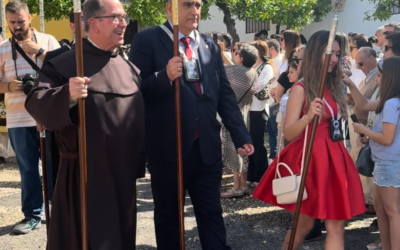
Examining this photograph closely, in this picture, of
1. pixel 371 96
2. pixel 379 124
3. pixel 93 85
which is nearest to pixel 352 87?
pixel 379 124

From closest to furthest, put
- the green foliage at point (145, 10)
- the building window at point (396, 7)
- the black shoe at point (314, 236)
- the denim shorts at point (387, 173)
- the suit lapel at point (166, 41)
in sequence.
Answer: the suit lapel at point (166, 41) → the denim shorts at point (387, 173) → the black shoe at point (314, 236) → the green foliage at point (145, 10) → the building window at point (396, 7)

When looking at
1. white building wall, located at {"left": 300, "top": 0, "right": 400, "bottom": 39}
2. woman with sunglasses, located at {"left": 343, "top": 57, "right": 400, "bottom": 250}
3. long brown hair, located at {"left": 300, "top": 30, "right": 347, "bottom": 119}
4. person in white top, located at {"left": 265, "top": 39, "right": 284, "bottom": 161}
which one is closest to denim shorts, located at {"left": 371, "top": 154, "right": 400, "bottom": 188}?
woman with sunglasses, located at {"left": 343, "top": 57, "right": 400, "bottom": 250}

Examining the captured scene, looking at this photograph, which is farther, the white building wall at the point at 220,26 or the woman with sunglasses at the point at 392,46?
the white building wall at the point at 220,26

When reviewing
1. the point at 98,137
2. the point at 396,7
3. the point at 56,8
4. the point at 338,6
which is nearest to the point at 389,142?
the point at 338,6

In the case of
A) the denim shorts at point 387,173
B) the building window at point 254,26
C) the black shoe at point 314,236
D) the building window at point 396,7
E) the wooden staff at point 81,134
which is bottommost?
the black shoe at point 314,236

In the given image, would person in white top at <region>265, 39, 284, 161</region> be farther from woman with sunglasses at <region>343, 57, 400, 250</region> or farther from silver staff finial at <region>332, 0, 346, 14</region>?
silver staff finial at <region>332, 0, 346, 14</region>

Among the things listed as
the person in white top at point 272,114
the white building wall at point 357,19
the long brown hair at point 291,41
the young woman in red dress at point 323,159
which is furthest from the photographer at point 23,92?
the white building wall at point 357,19

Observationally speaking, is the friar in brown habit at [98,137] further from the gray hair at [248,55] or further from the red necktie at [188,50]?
the gray hair at [248,55]

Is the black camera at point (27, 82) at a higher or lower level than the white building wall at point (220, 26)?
lower

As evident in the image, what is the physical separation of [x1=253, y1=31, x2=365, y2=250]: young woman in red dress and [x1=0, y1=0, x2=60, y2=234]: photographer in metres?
2.49

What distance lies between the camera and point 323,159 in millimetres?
3770

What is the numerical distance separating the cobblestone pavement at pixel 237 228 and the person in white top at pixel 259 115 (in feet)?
2.12

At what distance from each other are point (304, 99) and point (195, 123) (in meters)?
0.80

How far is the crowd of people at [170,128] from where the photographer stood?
317cm
